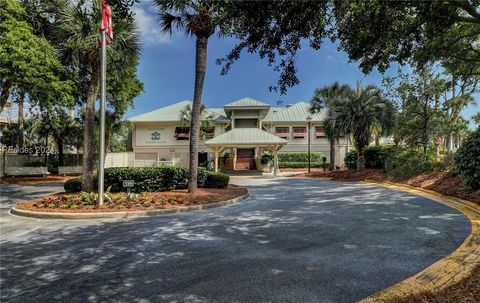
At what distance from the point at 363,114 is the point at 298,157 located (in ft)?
48.4

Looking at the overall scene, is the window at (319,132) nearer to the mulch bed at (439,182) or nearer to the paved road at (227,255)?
the mulch bed at (439,182)

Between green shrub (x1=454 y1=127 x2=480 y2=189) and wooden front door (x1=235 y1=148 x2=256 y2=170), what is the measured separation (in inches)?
945

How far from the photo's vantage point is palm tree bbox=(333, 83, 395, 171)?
20.4 meters

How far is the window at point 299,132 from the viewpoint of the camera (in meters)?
36.0

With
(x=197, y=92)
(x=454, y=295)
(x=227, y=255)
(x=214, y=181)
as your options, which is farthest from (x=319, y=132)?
(x=454, y=295)

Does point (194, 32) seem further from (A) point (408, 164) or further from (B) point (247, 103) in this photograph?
(B) point (247, 103)

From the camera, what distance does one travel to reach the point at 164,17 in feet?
41.8

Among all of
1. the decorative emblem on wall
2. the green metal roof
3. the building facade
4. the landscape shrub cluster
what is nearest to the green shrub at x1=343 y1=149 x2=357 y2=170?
the landscape shrub cluster

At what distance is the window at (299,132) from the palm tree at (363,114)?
1428cm

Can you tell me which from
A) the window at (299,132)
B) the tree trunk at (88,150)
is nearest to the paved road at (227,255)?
the tree trunk at (88,150)

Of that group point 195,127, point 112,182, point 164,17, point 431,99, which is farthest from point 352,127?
point 112,182

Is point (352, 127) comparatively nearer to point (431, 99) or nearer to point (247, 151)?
point (431, 99)

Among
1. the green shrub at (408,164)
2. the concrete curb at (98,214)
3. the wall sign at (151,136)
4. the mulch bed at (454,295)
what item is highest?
the wall sign at (151,136)

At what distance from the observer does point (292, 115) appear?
3738 cm
